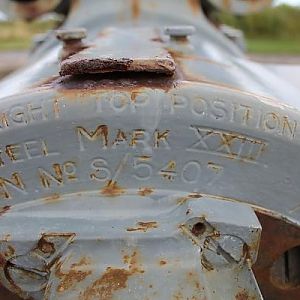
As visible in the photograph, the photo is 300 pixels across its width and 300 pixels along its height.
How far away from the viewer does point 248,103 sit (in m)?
0.88

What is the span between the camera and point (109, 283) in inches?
32.6

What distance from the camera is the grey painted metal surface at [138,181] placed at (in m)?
0.84

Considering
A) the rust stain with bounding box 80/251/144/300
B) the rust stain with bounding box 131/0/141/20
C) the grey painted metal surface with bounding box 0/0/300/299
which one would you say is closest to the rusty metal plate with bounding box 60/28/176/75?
the grey painted metal surface with bounding box 0/0/300/299

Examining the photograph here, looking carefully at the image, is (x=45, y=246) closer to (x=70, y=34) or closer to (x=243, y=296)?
(x=243, y=296)

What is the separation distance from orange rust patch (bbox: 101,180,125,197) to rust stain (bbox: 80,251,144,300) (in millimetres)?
93

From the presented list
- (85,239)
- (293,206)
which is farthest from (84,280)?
(293,206)

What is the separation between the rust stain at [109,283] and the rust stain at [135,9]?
102 cm

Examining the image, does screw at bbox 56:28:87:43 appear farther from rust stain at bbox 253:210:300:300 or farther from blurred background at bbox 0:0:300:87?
blurred background at bbox 0:0:300:87

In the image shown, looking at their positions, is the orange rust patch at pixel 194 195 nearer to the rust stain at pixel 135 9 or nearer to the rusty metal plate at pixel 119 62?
the rusty metal plate at pixel 119 62

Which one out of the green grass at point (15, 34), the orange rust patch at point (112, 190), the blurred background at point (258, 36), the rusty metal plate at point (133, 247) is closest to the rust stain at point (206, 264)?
the rusty metal plate at point (133, 247)

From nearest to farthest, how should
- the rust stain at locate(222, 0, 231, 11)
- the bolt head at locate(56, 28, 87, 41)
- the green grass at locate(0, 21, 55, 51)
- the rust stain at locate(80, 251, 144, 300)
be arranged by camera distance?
the rust stain at locate(80, 251, 144, 300) < the bolt head at locate(56, 28, 87, 41) < the rust stain at locate(222, 0, 231, 11) < the green grass at locate(0, 21, 55, 51)

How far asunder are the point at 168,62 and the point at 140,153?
0.39 ft

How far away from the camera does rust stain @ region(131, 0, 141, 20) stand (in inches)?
68.6

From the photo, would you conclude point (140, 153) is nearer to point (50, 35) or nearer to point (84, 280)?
point (84, 280)
